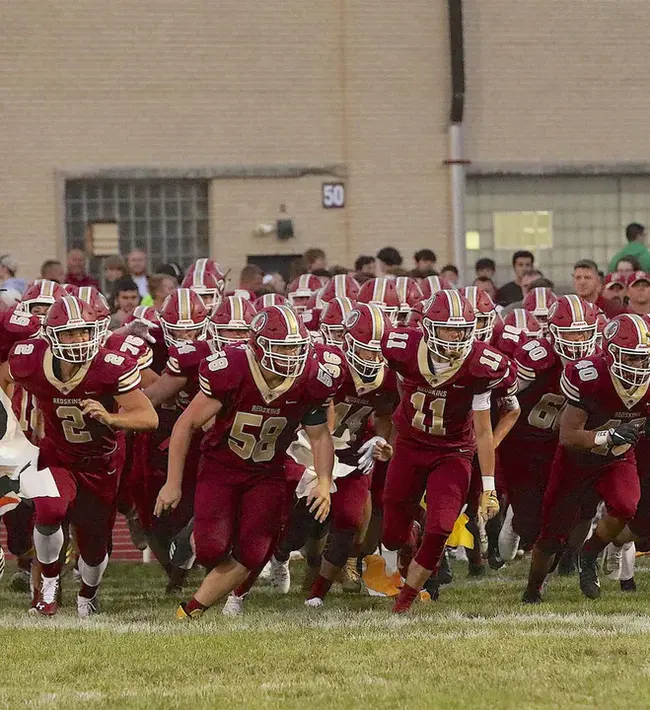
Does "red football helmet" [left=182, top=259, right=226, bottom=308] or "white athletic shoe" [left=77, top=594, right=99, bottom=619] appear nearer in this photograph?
"white athletic shoe" [left=77, top=594, right=99, bottom=619]

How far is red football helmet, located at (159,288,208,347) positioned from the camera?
8977 millimetres

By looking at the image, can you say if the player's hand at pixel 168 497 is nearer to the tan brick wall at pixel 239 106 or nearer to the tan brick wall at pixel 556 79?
the tan brick wall at pixel 239 106

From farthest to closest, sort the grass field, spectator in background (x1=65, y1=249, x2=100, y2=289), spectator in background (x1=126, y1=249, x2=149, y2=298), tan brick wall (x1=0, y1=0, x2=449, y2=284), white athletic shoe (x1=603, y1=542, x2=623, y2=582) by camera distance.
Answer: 1. tan brick wall (x1=0, y1=0, x2=449, y2=284)
2. spectator in background (x1=65, y1=249, x2=100, y2=289)
3. spectator in background (x1=126, y1=249, x2=149, y2=298)
4. white athletic shoe (x1=603, y1=542, x2=623, y2=582)
5. the grass field

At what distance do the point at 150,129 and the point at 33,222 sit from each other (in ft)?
5.05

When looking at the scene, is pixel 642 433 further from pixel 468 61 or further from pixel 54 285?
pixel 468 61

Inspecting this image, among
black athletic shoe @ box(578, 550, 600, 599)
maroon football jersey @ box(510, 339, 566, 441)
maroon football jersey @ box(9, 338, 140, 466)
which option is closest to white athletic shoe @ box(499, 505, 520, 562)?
maroon football jersey @ box(510, 339, 566, 441)

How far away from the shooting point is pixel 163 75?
56.8 ft

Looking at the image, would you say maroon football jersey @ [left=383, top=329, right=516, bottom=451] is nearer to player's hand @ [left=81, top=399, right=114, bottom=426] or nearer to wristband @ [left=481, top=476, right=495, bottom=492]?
wristband @ [left=481, top=476, right=495, bottom=492]

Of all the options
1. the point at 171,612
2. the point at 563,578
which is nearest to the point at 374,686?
the point at 171,612

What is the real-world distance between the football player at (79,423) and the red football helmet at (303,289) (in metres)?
3.70

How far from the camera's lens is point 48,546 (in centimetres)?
796

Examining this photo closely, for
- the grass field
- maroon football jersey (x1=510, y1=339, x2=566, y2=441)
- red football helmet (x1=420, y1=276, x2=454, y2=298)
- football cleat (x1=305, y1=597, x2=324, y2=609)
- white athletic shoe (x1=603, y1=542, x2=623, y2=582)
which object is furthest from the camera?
red football helmet (x1=420, y1=276, x2=454, y2=298)

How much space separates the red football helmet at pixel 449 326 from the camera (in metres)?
7.82

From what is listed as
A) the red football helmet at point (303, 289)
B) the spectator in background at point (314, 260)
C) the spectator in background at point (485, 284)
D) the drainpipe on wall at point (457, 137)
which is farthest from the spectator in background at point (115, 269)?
the drainpipe on wall at point (457, 137)
